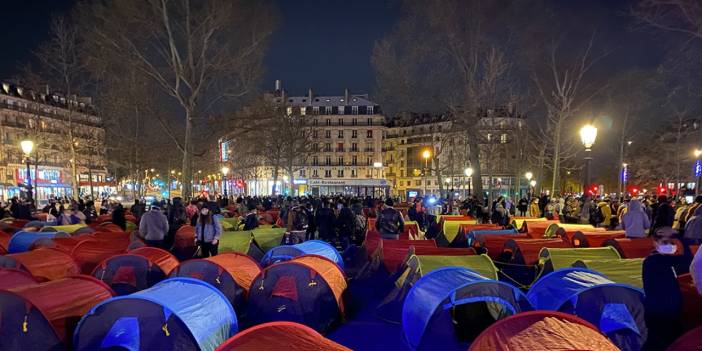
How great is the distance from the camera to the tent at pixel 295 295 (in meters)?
7.39

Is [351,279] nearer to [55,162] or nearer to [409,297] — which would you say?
[409,297]

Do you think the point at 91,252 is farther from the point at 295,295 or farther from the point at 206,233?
the point at 295,295

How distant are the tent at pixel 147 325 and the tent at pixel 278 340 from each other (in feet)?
4.65

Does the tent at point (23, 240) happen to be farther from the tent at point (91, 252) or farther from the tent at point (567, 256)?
the tent at point (567, 256)

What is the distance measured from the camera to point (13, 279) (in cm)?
660

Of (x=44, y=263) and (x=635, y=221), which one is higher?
(x=635, y=221)

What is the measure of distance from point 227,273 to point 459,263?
361cm

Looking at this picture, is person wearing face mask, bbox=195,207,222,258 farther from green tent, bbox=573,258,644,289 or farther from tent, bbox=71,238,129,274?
green tent, bbox=573,258,644,289

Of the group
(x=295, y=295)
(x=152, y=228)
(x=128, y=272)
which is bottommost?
(x=295, y=295)

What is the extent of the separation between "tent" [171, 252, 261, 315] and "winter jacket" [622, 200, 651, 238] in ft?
27.3

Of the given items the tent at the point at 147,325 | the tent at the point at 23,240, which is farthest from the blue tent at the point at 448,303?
the tent at the point at 23,240

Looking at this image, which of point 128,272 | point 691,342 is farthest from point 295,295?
point 691,342

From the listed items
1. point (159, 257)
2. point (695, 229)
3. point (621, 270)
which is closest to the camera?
point (621, 270)

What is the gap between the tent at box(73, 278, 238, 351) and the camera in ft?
16.9
